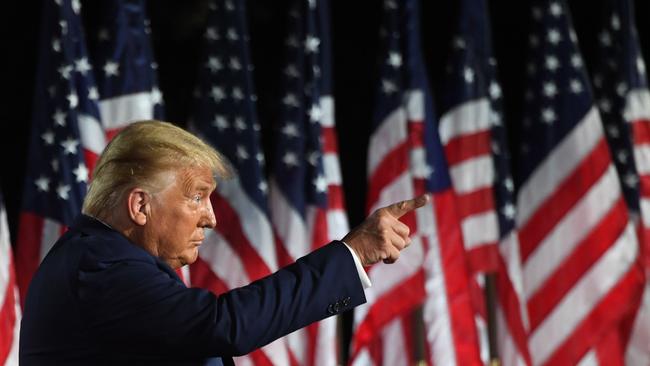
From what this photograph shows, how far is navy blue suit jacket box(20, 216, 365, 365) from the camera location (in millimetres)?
2254

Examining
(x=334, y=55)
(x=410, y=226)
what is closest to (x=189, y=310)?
(x=410, y=226)

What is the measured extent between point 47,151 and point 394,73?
194 cm

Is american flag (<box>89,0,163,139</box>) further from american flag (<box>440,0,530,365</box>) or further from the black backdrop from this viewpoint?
american flag (<box>440,0,530,365</box>)

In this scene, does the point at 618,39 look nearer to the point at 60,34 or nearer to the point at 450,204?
the point at 450,204

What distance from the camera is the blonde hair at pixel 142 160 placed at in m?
2.43

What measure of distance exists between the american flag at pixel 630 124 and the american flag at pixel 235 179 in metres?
1.98

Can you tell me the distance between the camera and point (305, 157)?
5480 millimetres

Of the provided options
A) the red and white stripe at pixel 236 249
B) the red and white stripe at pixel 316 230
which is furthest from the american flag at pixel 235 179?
the red and white stripe at pixel 316 230

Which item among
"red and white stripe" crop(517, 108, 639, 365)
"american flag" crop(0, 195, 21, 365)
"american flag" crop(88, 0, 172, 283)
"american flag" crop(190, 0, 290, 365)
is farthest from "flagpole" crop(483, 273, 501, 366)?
"american flag" crop(0, 195, 21, 365)

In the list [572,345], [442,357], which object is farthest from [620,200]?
[442,357]

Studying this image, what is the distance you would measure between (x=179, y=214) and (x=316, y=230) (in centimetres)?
303

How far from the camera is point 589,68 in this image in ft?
23.1

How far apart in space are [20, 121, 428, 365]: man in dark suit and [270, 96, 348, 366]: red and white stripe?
284 centimetres

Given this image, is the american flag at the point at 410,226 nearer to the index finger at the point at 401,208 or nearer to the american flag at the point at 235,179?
the american flag at the point at 235,179
